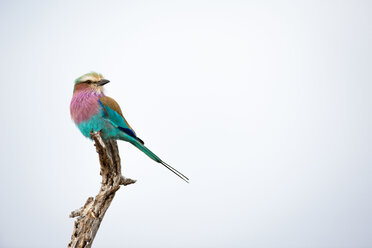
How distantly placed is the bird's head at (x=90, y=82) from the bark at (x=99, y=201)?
1.01 m

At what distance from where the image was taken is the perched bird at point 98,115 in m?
4.84

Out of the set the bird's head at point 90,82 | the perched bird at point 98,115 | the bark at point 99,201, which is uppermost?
the bird's head at point 90,82

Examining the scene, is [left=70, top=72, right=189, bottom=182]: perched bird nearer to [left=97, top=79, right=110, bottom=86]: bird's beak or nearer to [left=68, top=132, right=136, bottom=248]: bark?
[left=97, top=79, right=110, bottom=86]: bird's beak

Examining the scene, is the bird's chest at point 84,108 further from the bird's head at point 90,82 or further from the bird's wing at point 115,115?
the bird's head at point 90,82

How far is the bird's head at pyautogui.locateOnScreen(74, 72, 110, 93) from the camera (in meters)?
5.09

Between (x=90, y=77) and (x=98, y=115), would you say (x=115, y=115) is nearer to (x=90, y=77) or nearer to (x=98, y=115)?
(x=98, y=115)

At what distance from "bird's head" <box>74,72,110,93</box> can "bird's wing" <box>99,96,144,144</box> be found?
7.9 inches

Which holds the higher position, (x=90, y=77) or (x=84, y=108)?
(x=90, y=77)

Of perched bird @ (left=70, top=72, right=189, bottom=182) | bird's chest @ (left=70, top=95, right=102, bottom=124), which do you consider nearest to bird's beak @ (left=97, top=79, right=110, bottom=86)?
perched bird @ (left=70, top=72, right=189, bottom=182)

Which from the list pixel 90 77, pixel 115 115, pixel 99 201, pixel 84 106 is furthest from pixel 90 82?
pixel 99 201

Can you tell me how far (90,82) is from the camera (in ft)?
16.7

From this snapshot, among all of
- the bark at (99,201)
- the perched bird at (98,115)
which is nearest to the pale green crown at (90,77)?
the perched bird at (98,115)

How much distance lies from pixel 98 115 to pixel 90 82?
21.5 inches

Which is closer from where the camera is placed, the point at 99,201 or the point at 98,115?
the point at 99,201
